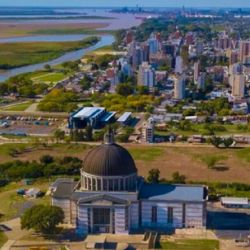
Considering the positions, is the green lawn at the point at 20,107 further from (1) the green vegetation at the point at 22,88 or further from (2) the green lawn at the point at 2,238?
(2) the green lawn at the point at 2,238

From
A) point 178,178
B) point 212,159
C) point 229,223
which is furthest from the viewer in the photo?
point 212,159

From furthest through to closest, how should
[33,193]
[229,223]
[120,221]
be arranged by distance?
[33,193]
[229,223]
[120,221]

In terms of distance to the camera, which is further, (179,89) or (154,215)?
(179,89)

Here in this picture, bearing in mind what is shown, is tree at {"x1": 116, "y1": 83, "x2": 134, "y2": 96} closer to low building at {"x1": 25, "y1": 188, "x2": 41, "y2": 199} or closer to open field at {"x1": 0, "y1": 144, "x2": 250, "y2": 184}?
open field at {"x1": 0, "y1": 144, "x2": 250, "y2": 184}

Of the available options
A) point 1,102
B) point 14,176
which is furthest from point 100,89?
point 14,176

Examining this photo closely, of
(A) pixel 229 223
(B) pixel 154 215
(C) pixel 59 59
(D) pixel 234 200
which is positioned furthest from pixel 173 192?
(C) pixel 59 59

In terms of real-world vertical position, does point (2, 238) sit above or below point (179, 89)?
below

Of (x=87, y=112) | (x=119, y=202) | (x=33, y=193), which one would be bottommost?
(x=33, y=193)

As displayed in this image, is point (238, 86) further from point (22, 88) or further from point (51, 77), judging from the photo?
point (51, 77)
